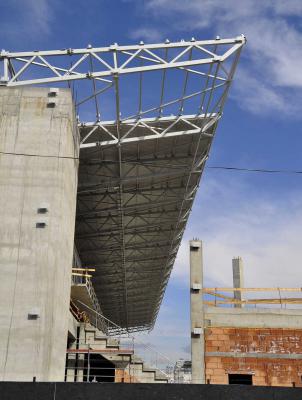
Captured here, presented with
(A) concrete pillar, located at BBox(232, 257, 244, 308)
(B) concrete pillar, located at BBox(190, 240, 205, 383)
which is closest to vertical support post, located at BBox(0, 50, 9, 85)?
(B) concrete pillar, located at BBox(190, 240, 205, 383)

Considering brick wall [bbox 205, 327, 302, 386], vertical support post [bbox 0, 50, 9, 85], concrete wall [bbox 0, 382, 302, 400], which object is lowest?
concrete wall [bbox 0, 382, 302, 400]

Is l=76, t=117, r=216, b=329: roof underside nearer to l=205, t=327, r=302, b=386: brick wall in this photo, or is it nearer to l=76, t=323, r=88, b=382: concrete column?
l=76, t=323, r=88, b=382: concrete column

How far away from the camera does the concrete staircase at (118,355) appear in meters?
23.4

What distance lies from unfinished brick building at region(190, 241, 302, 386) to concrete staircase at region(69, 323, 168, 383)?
3.75 m

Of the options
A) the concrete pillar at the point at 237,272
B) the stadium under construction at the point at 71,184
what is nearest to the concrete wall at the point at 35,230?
the stadium under construction at the point at 71,184

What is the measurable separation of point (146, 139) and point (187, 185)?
6.98 meters

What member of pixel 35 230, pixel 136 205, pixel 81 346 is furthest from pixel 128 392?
pixel 136 205

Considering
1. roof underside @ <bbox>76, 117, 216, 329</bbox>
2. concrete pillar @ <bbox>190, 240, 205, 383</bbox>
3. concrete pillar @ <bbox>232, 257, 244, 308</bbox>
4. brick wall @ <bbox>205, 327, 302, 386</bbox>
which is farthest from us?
concrete pillar @ <bbox>232, 257, 244, 308</bbox>

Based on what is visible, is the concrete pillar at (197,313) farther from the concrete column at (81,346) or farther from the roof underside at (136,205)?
the roof underside at (136,205)

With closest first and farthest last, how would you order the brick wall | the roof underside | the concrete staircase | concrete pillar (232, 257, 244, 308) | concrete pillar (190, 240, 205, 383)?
→ 1. concrete pillar (190, 240, 205, 383)
2. the brick wall
3. the concrete staircase
4. the roof underside
5. concrete pillar (232, 257, 244, 308)

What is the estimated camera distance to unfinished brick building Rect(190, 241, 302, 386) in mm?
21203

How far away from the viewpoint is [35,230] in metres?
17.8

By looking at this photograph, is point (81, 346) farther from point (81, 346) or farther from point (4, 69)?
point (4, 69)

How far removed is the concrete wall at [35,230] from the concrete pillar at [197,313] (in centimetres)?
565
